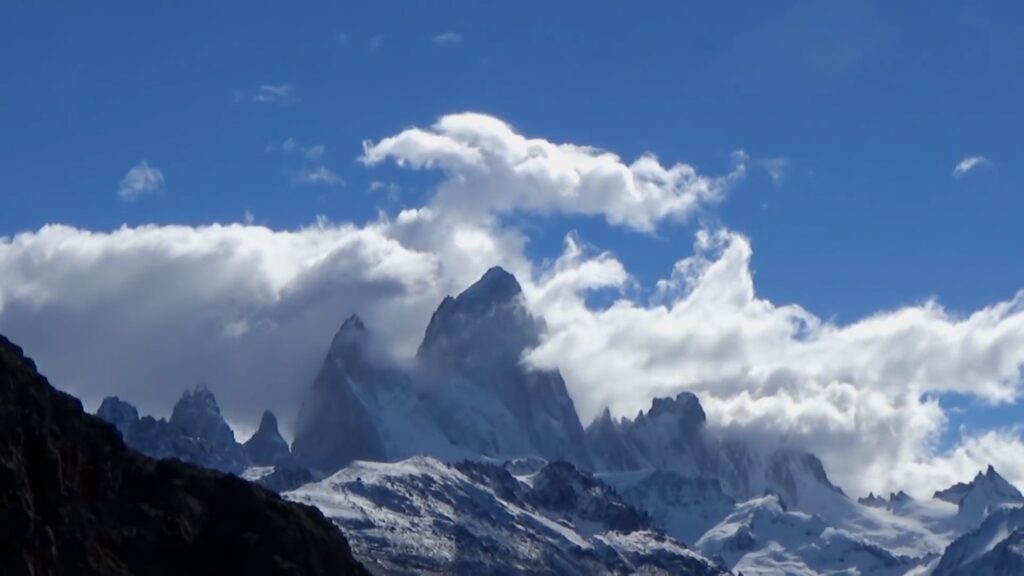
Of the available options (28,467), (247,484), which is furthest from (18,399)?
(247,484)

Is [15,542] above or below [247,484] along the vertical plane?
below

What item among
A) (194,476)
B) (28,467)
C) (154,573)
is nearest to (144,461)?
(194,476)

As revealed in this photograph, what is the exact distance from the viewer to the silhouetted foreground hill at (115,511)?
8050 centimetres

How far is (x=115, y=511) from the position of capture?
301ft

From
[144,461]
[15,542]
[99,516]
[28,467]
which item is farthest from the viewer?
[144,461]

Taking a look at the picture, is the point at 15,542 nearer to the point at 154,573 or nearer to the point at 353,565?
the point at 154,573

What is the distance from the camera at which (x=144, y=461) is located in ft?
321

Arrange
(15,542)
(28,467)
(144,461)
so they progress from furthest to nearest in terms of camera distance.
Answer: (144,461) → (28,467) → (15,542)

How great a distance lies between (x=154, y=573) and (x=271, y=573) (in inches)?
210

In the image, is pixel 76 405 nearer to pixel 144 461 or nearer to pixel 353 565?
pixel 144 461

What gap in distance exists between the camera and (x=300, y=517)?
99500 millimetres

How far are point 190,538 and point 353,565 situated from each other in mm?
10942

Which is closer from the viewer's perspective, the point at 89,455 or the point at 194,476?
the point at 89,455

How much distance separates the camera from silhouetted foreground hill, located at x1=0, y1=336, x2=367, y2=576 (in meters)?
80.5
